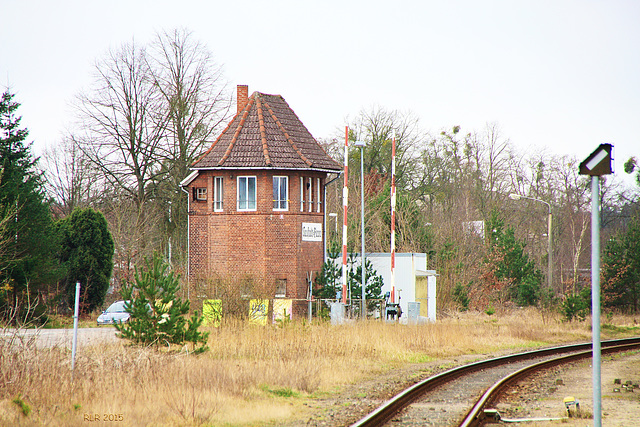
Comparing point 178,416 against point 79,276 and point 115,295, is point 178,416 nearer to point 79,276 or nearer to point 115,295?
point 79,276

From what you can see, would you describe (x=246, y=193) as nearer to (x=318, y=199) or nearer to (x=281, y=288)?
(x=318, y=199)

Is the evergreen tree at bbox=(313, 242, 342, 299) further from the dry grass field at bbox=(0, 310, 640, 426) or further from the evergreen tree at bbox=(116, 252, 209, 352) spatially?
the evergreen tree at bbox=(116, 252, 209, 352)

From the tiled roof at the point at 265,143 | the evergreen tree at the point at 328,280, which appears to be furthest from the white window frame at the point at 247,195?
the evergreen tree at the point at 328,280

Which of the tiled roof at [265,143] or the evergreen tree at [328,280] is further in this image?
the evergreen tree at [328,280]

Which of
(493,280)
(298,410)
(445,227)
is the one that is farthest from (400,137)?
(298,410)

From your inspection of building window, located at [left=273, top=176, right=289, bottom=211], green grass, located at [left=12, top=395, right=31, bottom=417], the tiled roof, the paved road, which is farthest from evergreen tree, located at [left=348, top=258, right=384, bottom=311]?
green grass, located at [left=12, top=395, right=31, bottom=417]

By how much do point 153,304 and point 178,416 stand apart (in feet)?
13.8

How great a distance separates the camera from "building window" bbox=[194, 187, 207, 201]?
3269 cm

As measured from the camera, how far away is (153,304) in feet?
46.4

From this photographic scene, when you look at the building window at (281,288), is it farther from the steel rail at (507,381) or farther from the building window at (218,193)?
the steel rail at (507,381)

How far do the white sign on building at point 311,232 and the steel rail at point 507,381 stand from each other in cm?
1314

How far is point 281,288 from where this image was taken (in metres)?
30.8

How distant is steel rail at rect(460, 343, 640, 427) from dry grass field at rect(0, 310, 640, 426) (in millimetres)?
2914

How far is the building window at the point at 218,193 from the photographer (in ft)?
103
